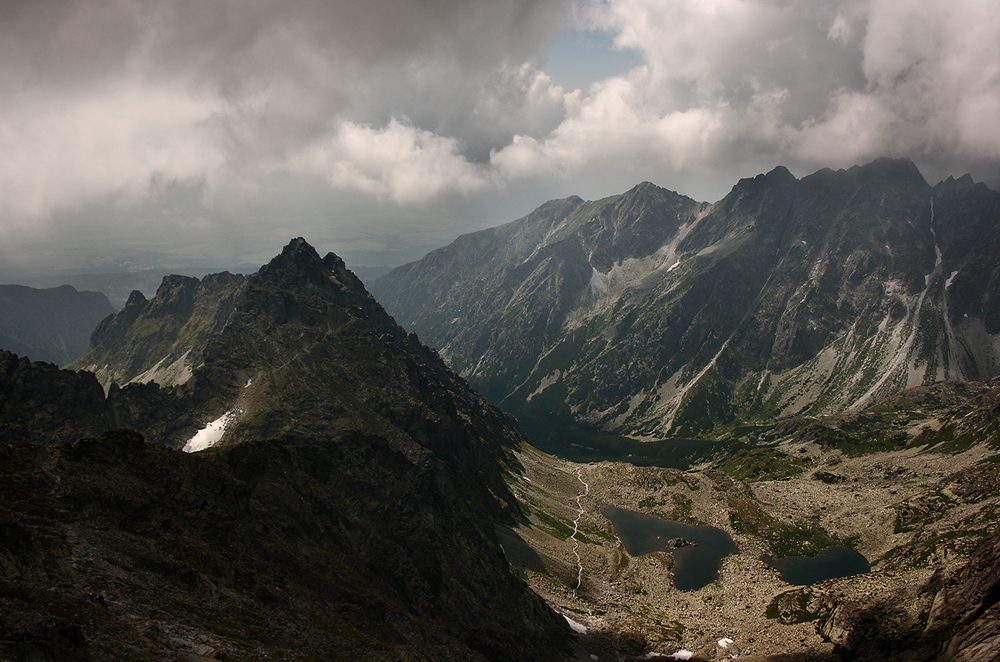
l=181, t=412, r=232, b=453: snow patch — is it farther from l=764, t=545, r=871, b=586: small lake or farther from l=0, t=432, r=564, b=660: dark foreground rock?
l=764, t=545, r=871, b=586: small lake

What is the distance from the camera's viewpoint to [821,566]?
150125mm

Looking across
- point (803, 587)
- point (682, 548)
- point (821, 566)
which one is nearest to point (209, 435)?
point (682, 548)

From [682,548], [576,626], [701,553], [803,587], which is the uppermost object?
[803,587]

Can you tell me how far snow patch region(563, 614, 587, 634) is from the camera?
103119 millimetres

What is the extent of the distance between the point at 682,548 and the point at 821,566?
3838 cm

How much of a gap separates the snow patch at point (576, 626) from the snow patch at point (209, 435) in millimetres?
98668

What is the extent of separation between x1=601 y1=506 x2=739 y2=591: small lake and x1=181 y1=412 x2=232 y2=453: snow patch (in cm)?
12683

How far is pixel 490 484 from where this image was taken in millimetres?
176625

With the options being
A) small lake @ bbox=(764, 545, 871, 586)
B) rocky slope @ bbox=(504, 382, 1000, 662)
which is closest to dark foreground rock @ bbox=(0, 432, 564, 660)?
rocky slope @ bbox=(504, 382, 1000, 662)

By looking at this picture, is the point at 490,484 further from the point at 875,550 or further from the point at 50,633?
the point at 50,633

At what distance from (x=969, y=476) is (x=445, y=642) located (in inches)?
7443

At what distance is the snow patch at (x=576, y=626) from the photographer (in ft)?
338

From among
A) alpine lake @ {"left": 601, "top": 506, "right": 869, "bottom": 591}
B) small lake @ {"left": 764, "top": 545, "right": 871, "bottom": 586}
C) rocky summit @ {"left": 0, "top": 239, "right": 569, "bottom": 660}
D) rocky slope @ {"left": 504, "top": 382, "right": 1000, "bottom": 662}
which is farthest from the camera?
alpine lake @ {"left": 601, "top": 506, "right": 869, "bottom": 591}

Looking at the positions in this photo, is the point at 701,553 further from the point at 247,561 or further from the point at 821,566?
the point at 247,561
